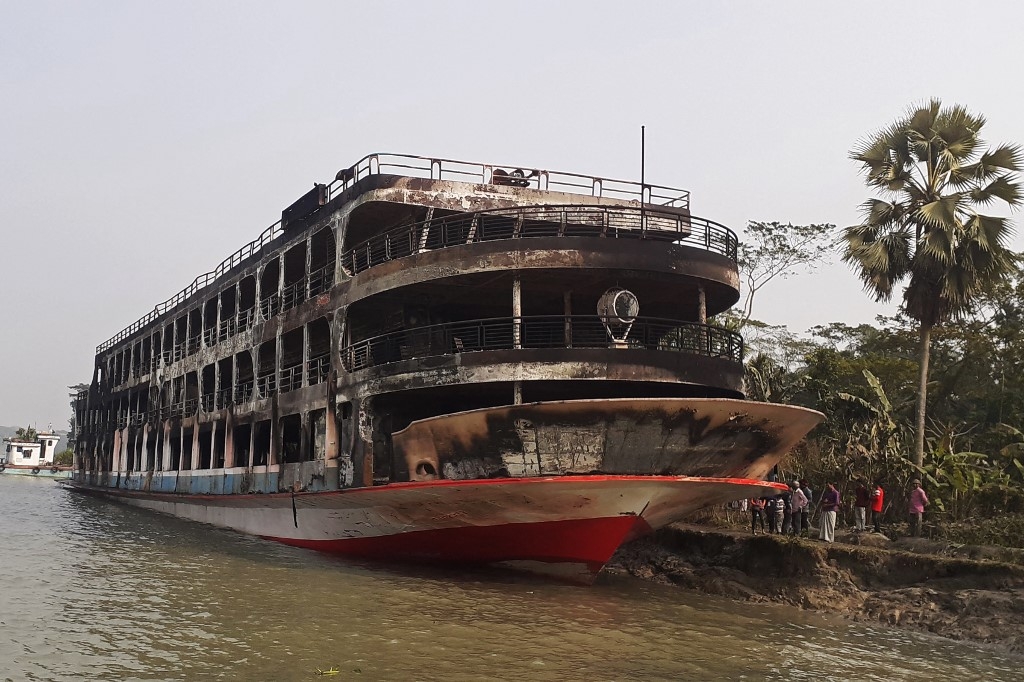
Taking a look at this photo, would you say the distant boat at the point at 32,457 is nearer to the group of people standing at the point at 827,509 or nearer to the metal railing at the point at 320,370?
the metal railing at the point at 320,370

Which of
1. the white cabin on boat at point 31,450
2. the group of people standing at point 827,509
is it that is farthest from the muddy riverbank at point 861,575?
the white cabin on boat at point 31,450

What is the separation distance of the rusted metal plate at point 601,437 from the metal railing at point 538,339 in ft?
4.05

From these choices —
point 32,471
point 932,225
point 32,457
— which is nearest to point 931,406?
point 932,225

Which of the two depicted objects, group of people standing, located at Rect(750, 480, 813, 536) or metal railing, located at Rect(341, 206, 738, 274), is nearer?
metal railing, located at Rect(341, 206, 738, 274)

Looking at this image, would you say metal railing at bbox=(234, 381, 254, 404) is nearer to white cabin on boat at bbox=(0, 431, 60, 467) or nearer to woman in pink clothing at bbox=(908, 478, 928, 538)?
woman in pink clothing at bbox=(908, 478, 928, 538)

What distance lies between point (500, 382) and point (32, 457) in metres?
95.4

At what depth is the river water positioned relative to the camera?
313 inches

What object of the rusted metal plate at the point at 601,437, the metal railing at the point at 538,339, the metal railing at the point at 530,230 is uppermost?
the metal railing at the point at 530,230

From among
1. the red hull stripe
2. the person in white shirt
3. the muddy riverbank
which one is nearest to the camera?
the muddy riverbank

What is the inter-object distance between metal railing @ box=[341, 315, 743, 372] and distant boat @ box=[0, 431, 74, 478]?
2993 inches

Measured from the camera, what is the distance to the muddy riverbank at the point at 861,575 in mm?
11664

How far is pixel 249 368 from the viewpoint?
966 inches

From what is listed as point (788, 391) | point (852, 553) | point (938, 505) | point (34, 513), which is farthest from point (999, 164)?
point (34, 513)

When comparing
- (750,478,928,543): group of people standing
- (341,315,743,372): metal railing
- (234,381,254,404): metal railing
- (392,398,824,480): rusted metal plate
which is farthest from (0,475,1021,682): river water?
(234,381,254,404): metal railing
